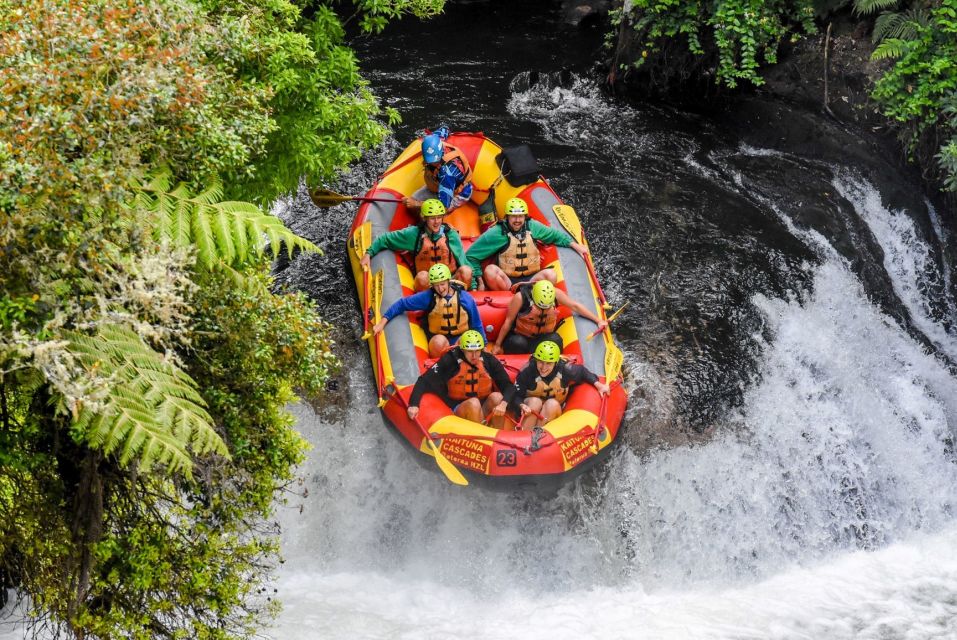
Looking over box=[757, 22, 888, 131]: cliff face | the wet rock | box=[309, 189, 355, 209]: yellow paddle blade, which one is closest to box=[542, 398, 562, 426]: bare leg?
box=[309, 189, 355, 209]: yellow paddle blade

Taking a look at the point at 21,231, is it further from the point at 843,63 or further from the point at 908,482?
the point at 843,63

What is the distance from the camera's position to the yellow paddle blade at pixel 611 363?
29.1 feet

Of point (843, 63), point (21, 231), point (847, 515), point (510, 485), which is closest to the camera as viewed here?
point (21, 231)

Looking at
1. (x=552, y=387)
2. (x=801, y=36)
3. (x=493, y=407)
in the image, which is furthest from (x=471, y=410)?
(x=801, y=36)

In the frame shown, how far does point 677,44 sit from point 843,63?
2.54 metres

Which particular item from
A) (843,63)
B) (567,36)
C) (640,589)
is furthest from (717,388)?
(567,36)

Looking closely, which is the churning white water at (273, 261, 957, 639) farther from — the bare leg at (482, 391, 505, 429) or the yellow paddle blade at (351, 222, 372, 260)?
the yellow paddle blade at (351, 222, 372, 260)

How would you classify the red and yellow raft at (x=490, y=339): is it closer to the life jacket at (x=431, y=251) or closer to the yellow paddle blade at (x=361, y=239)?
the yellow paddle blade at (x=361, y=239)

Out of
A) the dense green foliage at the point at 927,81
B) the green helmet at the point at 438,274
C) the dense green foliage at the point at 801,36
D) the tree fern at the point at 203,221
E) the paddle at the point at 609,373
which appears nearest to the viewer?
the tree fern at the point at 203,221

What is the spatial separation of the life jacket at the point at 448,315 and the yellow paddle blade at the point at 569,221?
198cm

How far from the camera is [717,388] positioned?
33.6 feet

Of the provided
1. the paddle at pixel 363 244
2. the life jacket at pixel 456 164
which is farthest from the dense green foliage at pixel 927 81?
the paddle at pixel 363 244

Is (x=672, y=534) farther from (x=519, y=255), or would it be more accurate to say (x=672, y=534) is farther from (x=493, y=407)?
(x=519, y=255)

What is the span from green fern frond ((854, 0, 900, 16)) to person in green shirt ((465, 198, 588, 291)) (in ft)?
20.8
